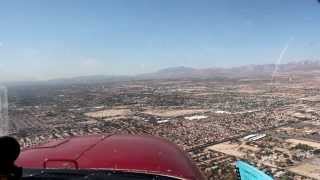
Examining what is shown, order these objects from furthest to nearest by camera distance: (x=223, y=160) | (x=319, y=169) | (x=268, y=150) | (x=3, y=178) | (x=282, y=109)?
(x=282, y=109) < (x=268, y=150) < (x=223, y=160) < (x=319, y=169) < (x=3, y=178)

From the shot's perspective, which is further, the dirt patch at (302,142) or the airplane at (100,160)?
the dirt patch at (302,142)

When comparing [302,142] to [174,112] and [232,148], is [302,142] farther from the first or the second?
[174,112]

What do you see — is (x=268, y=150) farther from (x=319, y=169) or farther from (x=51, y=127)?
(x=51, y=127)

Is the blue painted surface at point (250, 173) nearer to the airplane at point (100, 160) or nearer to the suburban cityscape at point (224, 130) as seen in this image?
the airplane at point (100, 160)

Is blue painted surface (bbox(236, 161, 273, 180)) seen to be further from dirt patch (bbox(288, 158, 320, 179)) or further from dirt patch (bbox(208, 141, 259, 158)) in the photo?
dirt patch (bbox(208, 141, 259, 158))

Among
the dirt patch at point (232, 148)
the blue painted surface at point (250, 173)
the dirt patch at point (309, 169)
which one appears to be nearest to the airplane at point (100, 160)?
the blue painted surface at point (250, 173)

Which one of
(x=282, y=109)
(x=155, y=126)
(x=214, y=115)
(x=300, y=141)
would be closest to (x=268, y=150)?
(x=300, y=141)
